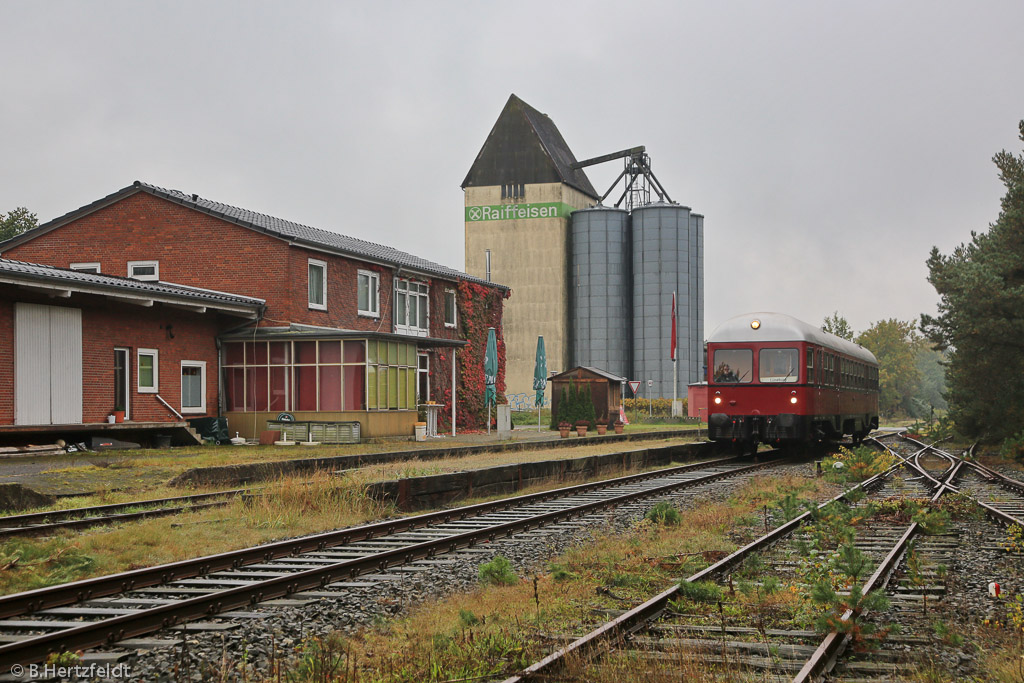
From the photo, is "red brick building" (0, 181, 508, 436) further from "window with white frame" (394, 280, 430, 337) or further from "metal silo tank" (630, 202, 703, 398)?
"metal silo tank" (630, 202, 703, 398)

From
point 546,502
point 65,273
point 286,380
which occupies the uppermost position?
point 65,273

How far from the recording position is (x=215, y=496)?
14.9 metres

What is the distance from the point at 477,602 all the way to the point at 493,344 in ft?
93.1

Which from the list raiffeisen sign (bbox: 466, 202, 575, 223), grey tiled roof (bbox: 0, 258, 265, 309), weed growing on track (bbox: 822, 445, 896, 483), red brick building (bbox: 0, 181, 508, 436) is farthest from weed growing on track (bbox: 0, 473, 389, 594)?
raiffeisen sign (bbox: 466, 202, 575, 223)

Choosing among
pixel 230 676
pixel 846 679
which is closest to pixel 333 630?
pixel 230 676

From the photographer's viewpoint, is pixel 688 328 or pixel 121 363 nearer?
pixel 121 363

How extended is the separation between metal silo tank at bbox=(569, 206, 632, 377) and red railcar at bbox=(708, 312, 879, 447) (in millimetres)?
44801

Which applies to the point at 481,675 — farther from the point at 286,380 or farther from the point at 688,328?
the point at 688,328

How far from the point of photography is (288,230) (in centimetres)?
3219

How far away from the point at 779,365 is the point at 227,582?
679 inches

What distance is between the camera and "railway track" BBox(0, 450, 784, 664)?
6711 millimetres

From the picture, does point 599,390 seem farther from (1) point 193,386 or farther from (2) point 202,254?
(1) point 193,386

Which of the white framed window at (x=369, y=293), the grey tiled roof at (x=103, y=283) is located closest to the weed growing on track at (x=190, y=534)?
the grey tiled roof at (x=103, y=283)

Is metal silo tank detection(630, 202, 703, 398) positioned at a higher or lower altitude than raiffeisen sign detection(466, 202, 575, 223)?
lower
